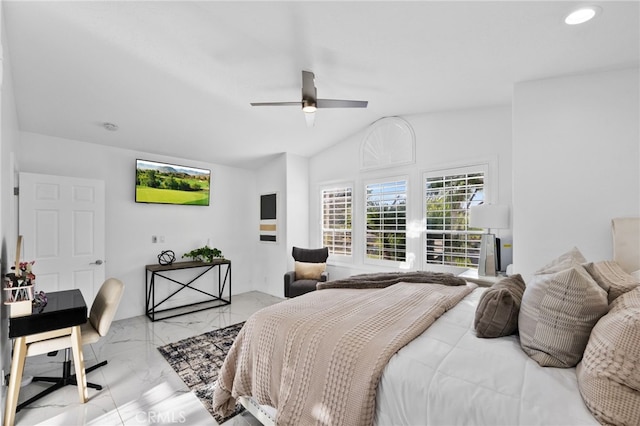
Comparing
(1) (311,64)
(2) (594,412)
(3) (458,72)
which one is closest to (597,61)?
(3) (458,72)

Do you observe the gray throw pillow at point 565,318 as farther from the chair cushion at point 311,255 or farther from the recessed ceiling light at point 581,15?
the chair cushion at point 311,255

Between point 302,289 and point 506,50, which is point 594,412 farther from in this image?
point 302,289

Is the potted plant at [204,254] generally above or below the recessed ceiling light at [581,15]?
below

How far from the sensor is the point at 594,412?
3.07 ft

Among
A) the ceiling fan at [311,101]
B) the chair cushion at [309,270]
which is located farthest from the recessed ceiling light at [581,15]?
the chair cushion at [309,270]

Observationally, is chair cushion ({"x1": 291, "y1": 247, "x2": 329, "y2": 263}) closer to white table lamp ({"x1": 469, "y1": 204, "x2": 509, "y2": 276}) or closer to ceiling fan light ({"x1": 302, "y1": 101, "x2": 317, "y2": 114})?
white table lamp ({"x1": 469, "y1": 204, "x2": 509, "y2": 276})

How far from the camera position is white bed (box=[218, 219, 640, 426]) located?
99cm

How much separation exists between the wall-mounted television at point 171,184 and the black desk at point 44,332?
217 centimetres

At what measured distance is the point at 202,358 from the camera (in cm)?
286

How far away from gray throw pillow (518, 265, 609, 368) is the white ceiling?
1702mm

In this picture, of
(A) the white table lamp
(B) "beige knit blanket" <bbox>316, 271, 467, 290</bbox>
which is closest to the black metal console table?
(B) "beige knit blanket" <bbox>316, 271, 467, 290</bbox>

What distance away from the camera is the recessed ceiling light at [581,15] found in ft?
5.81

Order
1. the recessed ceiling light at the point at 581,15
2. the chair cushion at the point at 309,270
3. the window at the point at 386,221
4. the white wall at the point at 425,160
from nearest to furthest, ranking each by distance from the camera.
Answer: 1. the recessed ceiling light at the point at 581,15
2. the white wall at the point at 425,160
3. the window at the point at 386,221
4. the chair cushion at the point at 309,270

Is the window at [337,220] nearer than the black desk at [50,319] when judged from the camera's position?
No
